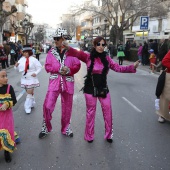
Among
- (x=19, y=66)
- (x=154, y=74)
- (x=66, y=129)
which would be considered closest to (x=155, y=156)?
(x=66, y=129)

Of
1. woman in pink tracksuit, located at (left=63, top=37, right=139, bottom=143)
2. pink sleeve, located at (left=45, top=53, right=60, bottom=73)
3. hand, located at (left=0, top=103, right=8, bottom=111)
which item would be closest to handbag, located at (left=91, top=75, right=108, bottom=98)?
woman in pink tracksuit, located at (left=63, top=37, right=139, bottom=143)

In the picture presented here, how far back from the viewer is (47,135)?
4.93m

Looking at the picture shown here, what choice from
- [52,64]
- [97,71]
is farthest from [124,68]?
[52,64]

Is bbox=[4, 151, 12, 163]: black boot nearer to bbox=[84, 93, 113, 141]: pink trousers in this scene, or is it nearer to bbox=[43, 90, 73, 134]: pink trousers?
bbox=[43, 90, 73, 134]: pink trousers

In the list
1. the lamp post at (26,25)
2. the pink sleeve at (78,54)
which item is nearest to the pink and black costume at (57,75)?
the pink sleeve at (78,54)

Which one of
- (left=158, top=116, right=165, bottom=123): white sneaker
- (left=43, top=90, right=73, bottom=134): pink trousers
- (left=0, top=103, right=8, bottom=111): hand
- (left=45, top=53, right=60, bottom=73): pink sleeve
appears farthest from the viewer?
(left=158, top=116, right=165, bottom=123): white sneaker

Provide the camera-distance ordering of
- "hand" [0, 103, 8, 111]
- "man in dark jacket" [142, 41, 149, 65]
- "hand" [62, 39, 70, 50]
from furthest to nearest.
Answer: "man in dark jacket" [142, 41, 149, 65] → "hand" [62, 39, 70, 50] → "hand" [0, 103, 8, 111]

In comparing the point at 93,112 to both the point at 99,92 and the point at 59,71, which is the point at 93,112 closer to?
the point at 99,92

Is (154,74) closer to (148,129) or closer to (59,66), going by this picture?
(148,129)

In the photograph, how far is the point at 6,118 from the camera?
381 centimetres

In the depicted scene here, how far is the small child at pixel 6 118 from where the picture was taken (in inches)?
147

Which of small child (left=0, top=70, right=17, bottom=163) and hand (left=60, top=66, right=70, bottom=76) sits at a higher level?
hand (left=60, top=66, right=70, bottom=76)

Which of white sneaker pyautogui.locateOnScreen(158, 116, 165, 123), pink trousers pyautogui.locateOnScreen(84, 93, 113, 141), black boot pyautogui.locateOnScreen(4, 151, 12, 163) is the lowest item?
white sneaker pyautogui.locateOnScreen(158, 116, 165, 123)

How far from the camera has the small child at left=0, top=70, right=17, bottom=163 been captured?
3736 millimetres
